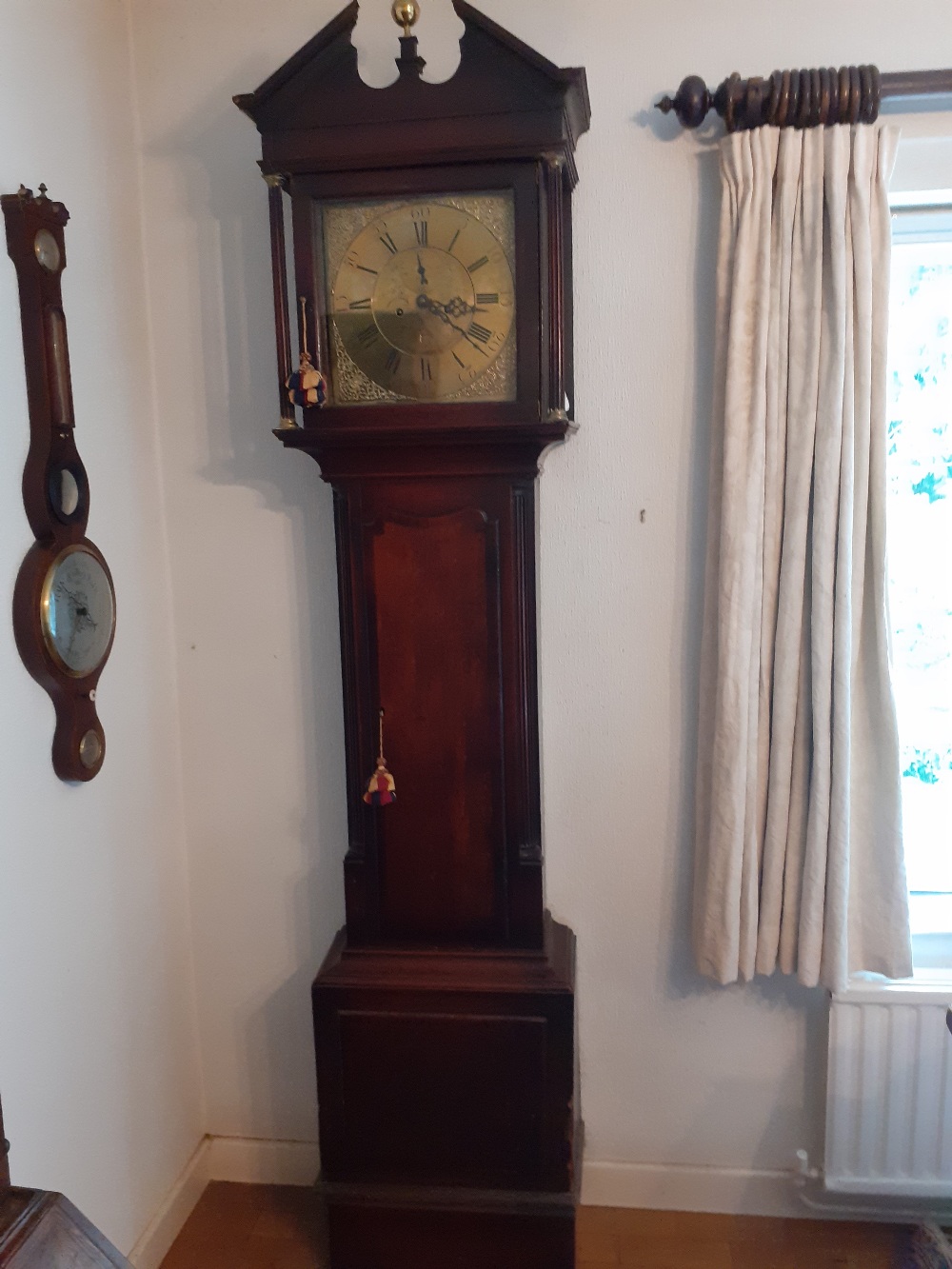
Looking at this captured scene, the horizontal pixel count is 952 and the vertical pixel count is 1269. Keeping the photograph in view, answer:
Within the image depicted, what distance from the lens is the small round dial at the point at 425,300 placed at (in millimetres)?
1395

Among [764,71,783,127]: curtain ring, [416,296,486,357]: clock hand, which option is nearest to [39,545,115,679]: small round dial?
[416,296,486,357]: clock hand

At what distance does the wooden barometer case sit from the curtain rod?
0.23 m

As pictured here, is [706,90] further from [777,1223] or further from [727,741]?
[777,1223]

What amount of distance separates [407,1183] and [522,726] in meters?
0.86

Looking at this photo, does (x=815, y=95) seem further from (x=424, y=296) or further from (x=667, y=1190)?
(x=667, y=1190)

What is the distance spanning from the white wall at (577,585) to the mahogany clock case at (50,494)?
0.33 m

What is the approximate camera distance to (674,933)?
1736mm

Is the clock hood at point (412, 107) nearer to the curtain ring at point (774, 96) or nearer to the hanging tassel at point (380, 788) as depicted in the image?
the curtain ring at point (774, 96)

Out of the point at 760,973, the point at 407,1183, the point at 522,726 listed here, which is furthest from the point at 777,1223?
the point at 522,726

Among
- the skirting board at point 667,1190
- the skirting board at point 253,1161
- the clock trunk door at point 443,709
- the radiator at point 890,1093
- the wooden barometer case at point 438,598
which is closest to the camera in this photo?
the wooden barometer case at point 438,598

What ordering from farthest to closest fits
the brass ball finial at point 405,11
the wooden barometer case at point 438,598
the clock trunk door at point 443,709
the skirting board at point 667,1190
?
the skirting board at point 667,1190 < the clock trunk door at point 443,709 < the wooden barometer case at point 438,598 < the brass ball finial at point 405,11

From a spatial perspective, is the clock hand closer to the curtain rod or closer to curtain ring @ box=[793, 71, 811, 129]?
the curtain rod

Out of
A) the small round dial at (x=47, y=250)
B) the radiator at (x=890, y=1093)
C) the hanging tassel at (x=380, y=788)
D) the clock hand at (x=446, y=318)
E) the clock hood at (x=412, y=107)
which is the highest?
the clock hood at (x=412, y=107)

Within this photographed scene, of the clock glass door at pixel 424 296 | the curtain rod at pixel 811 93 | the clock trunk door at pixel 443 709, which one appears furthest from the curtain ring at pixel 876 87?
the clock trunk door at pixel 443 709
